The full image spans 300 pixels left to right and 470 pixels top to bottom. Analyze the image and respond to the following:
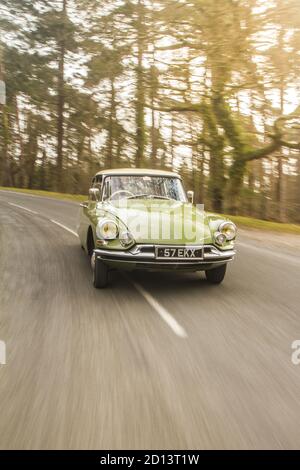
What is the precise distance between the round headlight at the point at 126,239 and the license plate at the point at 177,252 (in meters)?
0.34

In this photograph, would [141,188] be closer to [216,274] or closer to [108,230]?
[108,230]

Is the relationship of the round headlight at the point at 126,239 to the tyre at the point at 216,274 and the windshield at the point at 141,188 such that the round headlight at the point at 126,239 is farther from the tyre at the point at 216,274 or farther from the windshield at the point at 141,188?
the windshield at the point at 141,188

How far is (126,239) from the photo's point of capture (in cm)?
532

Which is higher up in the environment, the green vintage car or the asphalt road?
the green vintage car

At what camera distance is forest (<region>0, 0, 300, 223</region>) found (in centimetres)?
1370

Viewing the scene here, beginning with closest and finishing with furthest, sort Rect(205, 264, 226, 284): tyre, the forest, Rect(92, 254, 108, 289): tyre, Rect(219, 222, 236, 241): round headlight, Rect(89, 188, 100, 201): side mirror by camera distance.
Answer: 1. Rect(92, 254, 108, 289): tyre
2. Rect(219, 222, 236, 241): round headlight
3. Rect(205, 264, 226, 284): tyre
4. Rect(89, 188, 100, 201): side mirror
5. the forest

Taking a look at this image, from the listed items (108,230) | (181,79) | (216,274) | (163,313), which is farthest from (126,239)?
(181,79)

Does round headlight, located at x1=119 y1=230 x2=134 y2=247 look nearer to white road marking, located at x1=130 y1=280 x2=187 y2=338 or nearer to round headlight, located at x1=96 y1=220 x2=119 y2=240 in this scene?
round headlight, located at x1=96 y1=220 x2=119 y2=240

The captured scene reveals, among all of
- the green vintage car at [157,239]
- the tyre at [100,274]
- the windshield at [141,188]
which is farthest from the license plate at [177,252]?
the windshield at [141,188]

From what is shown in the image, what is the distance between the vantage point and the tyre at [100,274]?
18.2 feet

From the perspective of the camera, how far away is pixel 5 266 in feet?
23.0

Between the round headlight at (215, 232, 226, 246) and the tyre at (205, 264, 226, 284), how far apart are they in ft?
1.31

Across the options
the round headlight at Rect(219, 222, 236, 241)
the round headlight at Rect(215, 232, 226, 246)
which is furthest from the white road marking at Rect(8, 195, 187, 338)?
the round headlight at Rect(219, 222, 236, 241)

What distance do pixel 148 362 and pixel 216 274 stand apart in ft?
8.59
